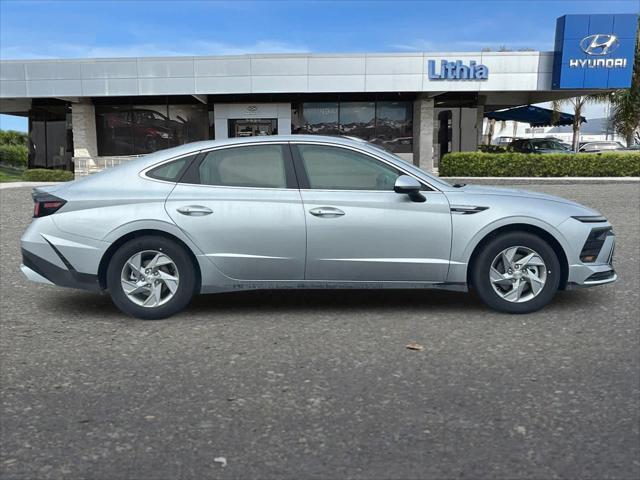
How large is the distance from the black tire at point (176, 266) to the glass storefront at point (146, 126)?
909 inches

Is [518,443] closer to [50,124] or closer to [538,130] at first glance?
[50,124]

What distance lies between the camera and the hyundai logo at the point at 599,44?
2330 cm

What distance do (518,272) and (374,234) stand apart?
1268mm

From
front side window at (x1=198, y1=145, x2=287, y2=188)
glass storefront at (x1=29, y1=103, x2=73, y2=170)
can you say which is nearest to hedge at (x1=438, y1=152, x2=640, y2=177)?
front side window at (x1=198, y1=145, x2=287, y2=188)

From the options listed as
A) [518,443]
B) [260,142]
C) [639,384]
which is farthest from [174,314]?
[639,384]

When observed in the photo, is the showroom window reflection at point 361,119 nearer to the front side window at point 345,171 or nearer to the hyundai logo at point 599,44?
the hyundai logo at point 599,44

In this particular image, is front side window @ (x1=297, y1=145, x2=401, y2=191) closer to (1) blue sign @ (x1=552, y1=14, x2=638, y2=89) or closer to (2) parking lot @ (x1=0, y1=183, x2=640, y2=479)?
(2) parking lot @ (x1=0, y1=183, x2=640, y2=479)

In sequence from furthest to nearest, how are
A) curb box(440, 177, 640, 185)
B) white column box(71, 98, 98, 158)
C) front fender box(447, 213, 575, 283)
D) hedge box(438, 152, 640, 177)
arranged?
white column box(71, 98, 98, 158)
hedge box(438, 152, 640, 177)
curb box(440, 177, 640, 185)
front fender box(447, 213, 575, 283)

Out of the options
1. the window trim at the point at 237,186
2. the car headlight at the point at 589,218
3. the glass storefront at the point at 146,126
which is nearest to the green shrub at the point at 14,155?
the glass storefront at the point at 146,126

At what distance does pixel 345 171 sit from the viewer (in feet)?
17.2

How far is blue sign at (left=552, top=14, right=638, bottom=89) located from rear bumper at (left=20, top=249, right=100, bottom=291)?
22.5m

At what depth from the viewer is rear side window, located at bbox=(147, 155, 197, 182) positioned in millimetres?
5266

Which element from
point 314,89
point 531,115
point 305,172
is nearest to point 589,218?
point 305,172

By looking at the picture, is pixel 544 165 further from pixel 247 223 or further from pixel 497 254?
pixel 247 223
